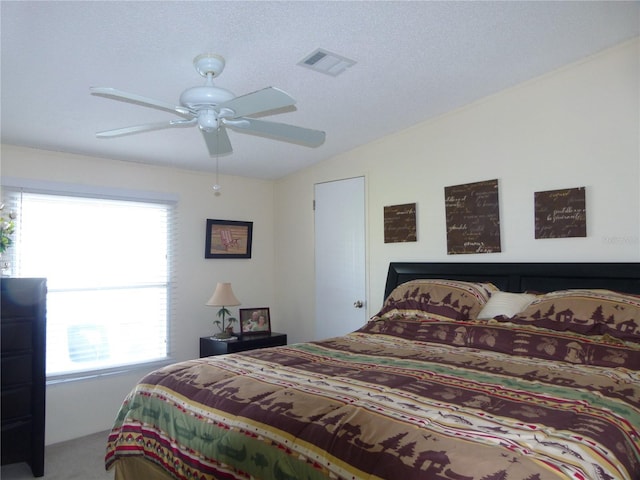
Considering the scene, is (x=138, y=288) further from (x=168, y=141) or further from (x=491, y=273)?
(x=491, y=273)

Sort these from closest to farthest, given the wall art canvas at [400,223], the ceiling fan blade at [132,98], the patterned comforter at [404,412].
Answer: the patterned comforter at [404,412] < the ceiling fan blade at [132,98] < the wall art canvas at [400,223]

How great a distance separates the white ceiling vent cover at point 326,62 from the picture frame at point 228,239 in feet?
7.23

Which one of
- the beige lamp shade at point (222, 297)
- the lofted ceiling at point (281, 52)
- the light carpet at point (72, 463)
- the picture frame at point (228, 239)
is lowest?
the light carpet at point (72, 463)

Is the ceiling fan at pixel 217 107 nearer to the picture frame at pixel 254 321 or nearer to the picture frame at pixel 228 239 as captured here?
the picture frame at pixel 228 239

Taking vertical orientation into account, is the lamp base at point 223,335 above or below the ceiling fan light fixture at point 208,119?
below

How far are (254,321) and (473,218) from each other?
2298mm

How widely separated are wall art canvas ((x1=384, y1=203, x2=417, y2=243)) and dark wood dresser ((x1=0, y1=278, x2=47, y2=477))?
8.65 feet

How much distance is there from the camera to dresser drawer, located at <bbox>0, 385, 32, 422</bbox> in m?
2.92

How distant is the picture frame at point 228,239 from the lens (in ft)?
14.9

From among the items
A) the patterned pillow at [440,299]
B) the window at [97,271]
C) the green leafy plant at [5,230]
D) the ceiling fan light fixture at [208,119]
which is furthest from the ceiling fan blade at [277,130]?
the window at [97,271]

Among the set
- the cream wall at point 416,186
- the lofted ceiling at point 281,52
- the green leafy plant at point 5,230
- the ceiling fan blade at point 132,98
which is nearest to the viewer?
the ceiling fan blade at point 132,98

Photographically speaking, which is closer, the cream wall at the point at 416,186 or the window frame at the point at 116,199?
the cream wall at the point at 416,186

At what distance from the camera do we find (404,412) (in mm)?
1528

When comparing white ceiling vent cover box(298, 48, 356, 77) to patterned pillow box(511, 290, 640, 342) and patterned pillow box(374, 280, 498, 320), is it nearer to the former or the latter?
patterned pillow box(374, 280, 498, 320)
